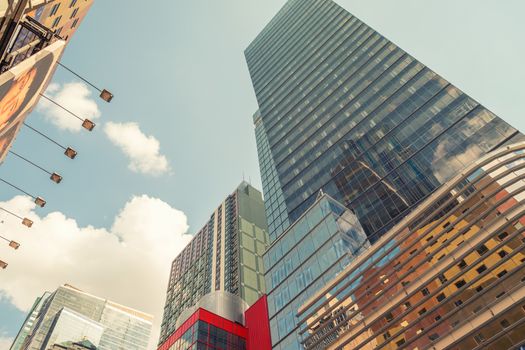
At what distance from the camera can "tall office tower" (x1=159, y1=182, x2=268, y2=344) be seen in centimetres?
8956

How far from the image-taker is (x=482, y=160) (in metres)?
32.8

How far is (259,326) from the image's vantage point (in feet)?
198

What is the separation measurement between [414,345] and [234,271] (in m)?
66.3

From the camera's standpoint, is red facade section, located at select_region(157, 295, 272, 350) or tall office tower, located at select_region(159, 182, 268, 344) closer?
red facade section, located at select_region(157, 295, 272, 350)

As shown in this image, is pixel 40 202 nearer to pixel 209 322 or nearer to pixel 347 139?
pixel 209 322

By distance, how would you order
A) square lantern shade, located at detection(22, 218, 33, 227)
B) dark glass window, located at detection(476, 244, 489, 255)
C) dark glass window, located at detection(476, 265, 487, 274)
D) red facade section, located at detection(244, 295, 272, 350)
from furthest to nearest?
red facade section, located at detection(244, 295, 272, 350) → dark glass window, located at detection(476, 244, 489, 255) → dark glass window, located at detection(476, 265, 487, 274) → square lantern shade, located at detection(22, 218, 33, 227)

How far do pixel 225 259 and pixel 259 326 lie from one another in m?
37.7

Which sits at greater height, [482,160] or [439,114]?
[439,114]

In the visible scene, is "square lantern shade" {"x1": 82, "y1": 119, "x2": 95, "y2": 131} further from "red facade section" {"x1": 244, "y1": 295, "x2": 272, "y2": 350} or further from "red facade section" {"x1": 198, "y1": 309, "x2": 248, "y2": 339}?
"red facade section" {"x1": 198, "y1": 309, "x2": 248, "y2": 339}

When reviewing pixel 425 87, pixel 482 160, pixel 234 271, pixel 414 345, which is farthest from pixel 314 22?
pixel 414 345

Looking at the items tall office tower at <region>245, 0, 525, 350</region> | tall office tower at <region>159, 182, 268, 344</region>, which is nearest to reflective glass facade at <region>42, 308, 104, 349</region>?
tall office tower at <region>159, 182, 268, 344</region>

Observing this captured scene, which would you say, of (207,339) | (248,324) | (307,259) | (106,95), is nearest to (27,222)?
(106,95)

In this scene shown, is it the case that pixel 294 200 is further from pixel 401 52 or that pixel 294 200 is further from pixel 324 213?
pixel 401 52

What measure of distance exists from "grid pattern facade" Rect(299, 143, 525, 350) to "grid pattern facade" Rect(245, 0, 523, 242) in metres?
17.1
